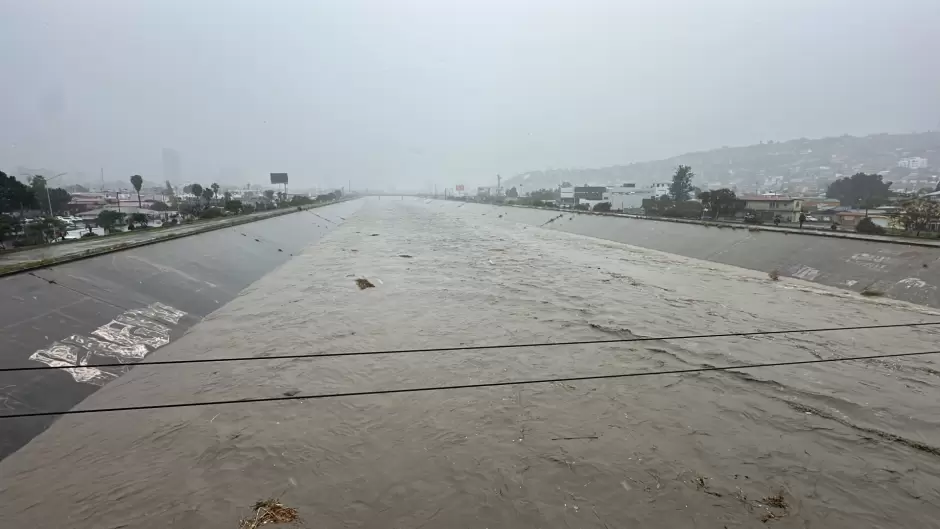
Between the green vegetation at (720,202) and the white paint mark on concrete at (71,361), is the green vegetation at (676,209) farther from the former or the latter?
the white paint mark on concrete at (71,361)

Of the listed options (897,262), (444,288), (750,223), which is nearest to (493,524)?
(444,288)

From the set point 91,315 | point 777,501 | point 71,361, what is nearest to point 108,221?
point 91,315

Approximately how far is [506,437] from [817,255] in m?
20.7

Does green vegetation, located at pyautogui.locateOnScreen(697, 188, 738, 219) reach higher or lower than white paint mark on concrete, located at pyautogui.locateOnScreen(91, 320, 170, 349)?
higher

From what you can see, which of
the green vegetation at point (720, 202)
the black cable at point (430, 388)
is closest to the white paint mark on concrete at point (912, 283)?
the black cable at point (430, 388)

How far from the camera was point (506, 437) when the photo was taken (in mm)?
5527

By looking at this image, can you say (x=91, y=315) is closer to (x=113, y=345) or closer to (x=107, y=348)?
(x=113, y=345)

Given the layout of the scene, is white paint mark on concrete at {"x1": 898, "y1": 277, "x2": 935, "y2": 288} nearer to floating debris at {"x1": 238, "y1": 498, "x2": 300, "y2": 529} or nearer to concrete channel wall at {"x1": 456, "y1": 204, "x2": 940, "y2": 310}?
concrete channel wall at {"x1": 456, "y1": 204, "x2": 940, "y2": 310}

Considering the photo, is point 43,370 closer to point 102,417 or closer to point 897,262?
point 102,417

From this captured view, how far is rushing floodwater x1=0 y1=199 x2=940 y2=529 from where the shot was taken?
435 cm

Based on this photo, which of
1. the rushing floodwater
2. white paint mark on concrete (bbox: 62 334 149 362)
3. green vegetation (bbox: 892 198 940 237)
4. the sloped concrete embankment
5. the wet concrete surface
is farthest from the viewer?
green vegetation (bbox: 892 198 940 237)

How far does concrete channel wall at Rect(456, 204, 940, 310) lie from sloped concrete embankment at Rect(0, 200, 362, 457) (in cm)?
1726

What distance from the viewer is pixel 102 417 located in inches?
238

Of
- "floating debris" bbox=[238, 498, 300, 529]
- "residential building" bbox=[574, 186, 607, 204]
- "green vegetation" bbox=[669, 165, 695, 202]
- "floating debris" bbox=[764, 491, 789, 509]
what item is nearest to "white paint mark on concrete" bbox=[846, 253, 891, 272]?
"floating debris" bbox=[764, 491, 789, 509]
